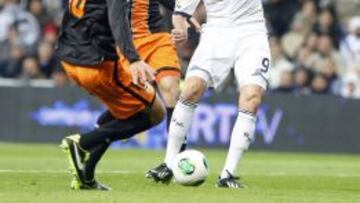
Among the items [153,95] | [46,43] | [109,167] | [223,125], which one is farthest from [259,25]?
[46,43]

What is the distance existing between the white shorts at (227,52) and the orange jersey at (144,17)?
154cm

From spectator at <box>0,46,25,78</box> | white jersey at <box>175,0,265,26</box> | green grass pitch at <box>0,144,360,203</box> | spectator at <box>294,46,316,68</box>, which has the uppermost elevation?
white jersey at <box>175,0,265,26</box>

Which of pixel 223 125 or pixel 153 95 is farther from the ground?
pixel 153 95

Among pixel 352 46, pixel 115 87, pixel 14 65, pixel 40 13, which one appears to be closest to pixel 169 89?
pixel 115 87

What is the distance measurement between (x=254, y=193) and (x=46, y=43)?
44.4ft

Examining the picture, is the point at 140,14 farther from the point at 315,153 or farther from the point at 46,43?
the point at 46,43

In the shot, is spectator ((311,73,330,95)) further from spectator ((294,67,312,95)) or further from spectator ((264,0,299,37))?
spectator ((264,0,299,37))

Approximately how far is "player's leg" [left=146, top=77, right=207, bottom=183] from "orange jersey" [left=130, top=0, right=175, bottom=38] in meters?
1.62

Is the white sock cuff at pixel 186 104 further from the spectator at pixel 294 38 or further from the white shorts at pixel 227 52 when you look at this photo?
the spectator at pixel 294 38

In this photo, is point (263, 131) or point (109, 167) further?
point (263, 131)

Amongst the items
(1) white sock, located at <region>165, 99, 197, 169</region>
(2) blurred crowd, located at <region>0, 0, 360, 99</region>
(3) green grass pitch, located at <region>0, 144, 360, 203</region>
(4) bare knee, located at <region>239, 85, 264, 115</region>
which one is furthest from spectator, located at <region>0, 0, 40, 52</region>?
(4) bare knee, located at <region>239, 85, 264, 115</region>

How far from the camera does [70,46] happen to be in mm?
10023

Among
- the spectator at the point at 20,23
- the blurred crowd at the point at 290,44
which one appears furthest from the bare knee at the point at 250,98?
the spectator at the point at 20,23

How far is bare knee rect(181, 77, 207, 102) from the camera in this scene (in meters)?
10.9
